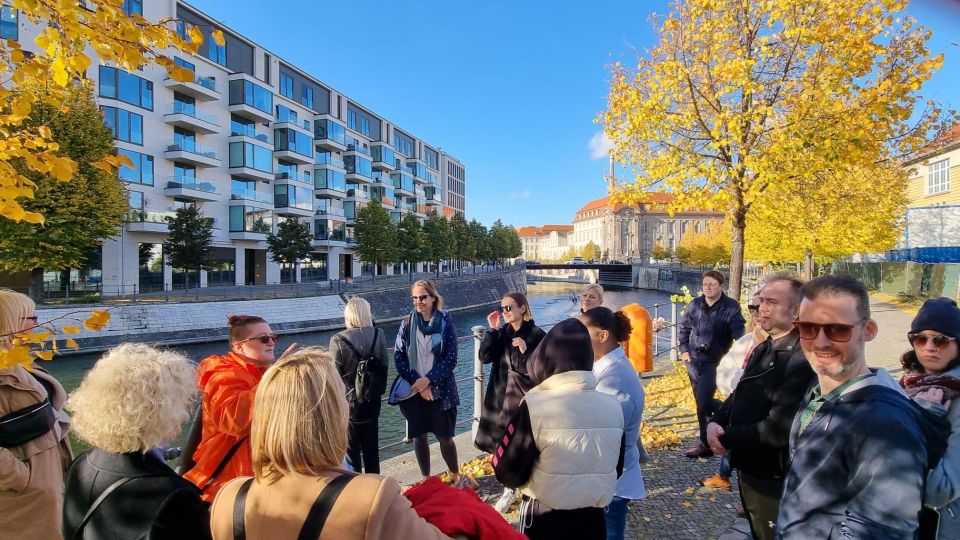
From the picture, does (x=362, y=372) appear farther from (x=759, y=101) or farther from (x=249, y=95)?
(x=249, y=95)

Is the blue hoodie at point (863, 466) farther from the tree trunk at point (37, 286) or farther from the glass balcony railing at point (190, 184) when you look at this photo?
the glass balcony railing at point (190, 184)

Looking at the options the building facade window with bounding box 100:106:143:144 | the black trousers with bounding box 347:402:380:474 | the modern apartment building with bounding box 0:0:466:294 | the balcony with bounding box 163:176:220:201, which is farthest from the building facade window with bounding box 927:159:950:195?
Answer: the building facade window with bounding box 100:106:143:144

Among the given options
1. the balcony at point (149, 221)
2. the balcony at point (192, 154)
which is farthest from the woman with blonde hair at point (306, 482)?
the balcony at point (192, 154)

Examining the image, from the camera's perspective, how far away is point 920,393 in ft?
7.15

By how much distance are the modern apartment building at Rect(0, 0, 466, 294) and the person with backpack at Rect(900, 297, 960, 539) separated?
27.0 meters

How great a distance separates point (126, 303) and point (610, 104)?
80.9ft

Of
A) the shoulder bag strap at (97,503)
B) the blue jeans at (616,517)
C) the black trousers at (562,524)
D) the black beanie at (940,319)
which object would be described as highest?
the black beanie at (940,319)

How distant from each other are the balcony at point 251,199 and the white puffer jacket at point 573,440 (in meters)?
42.4

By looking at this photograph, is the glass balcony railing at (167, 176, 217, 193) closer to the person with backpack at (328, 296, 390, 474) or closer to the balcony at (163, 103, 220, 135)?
the balcony at (163, 103, 220, 135)

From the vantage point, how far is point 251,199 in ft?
131

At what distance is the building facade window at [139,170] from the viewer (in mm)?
31250

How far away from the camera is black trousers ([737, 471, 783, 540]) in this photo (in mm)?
2686

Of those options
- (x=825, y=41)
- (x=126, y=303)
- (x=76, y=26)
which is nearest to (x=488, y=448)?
(x=76, y=26)

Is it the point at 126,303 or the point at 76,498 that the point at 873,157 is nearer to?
the point at 76,498
